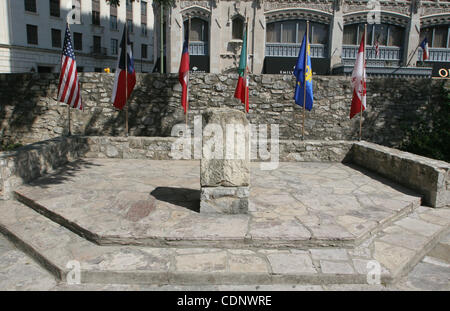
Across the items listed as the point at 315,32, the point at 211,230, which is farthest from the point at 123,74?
the point at 315,32

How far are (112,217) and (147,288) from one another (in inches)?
49.3

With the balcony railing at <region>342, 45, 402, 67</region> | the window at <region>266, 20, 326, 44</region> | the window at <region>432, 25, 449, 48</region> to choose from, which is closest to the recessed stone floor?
the window at <region>266, 20, 326, 44</region>

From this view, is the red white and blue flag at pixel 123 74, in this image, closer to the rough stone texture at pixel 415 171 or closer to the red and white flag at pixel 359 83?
the red and white flag at pixel 359 83

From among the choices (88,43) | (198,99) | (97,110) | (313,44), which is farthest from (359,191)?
(88,43)

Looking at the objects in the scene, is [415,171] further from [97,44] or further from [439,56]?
[97,44]

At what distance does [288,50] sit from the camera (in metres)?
19.0

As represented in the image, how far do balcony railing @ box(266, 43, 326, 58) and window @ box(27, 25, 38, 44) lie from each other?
65.7ft

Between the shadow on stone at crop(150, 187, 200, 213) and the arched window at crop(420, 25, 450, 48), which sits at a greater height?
the arched window at crop(420, 25, 450, 48)

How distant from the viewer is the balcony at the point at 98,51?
106ft

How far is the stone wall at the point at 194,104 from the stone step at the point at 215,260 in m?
6.00

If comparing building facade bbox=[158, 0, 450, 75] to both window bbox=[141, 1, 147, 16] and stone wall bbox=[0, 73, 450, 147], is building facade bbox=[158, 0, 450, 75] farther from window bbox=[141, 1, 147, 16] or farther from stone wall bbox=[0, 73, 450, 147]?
window bbox=[141, 1, 147, 16]

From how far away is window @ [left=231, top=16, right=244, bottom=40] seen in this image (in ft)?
62.0
